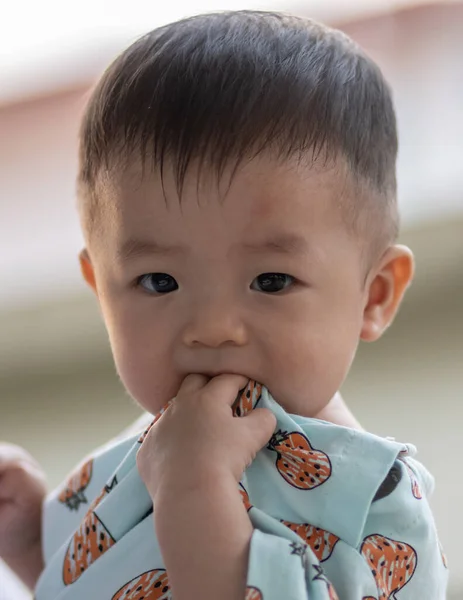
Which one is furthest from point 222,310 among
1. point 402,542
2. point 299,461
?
point 402,542

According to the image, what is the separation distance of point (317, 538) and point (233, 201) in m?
0.28

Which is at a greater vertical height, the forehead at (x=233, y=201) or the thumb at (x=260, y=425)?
the forehead at (x=233, y=201)

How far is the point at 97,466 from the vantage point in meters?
1.00

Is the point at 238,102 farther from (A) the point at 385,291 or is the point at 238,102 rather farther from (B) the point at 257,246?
(A) the point at 385,291

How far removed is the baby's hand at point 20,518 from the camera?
1056mm

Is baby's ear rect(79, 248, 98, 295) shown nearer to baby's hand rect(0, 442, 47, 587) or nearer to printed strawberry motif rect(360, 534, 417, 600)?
baby's hand rect(0, 442, 47, 587)

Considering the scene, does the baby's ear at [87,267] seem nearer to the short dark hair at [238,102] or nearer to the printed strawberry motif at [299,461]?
the short dark hair at [238,102]

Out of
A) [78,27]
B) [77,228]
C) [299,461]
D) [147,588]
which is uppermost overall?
[78,27]

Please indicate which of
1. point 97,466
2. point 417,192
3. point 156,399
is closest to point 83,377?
point 417,192

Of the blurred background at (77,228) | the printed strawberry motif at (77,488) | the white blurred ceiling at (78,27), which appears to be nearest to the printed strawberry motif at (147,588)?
the printed strawberry motif at (77,488)

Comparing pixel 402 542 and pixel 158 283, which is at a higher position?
pixel 158 283

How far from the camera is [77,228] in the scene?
238cm

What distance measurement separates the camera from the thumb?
776 mm

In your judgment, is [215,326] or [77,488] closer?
[215,326]
